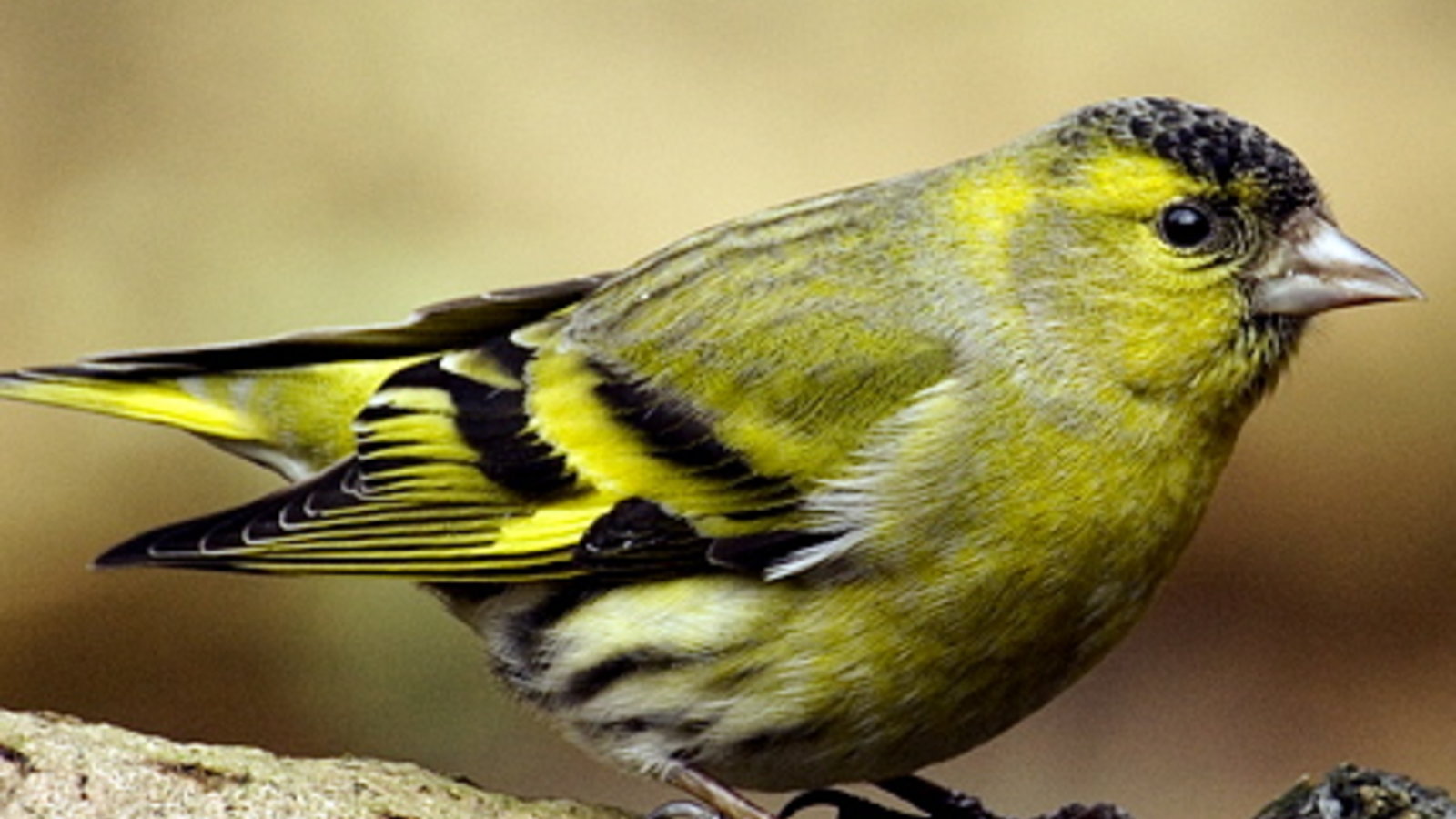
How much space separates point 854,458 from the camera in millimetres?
3654

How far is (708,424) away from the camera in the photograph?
3.74 metres

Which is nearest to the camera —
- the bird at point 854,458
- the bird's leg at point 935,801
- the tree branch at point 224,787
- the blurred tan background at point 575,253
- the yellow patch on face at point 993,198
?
the tree branch at point 224,787

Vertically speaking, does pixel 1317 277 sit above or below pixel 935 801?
above

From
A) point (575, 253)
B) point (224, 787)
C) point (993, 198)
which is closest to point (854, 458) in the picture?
point (993, 198)

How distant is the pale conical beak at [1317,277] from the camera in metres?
3.57

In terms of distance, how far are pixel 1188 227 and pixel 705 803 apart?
97 cm

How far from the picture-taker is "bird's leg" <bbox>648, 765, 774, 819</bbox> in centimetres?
361

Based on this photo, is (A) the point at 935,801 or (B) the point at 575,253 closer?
(A) the point at 935,801

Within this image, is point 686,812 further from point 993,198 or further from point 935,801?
point 993,198

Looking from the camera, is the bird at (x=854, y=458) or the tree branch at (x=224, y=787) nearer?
the tree branch at (x=224, y=787)

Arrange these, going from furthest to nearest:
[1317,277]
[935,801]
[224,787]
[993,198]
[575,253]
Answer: [575,253], [935,801], [993,198], [1317,277], [224,787]

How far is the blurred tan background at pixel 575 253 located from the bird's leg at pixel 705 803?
1835 millimetres

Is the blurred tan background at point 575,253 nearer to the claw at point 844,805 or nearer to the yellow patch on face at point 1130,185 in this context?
the claw at point 844,805

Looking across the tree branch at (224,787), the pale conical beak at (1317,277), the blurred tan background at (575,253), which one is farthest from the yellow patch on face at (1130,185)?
the blurred tan background at (575,253)
